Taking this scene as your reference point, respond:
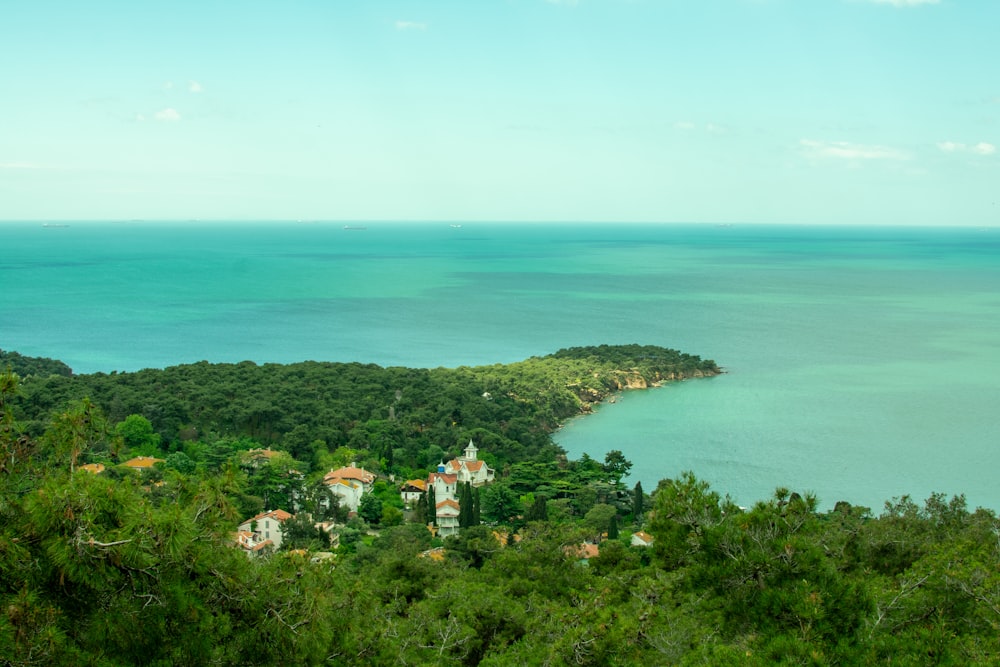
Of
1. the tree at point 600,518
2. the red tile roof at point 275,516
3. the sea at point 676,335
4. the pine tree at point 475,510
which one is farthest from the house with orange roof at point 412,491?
the sea at point 676,335

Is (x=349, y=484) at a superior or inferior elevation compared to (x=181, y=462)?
inferior

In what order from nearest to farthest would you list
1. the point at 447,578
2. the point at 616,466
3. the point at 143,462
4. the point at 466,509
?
the point at 447,578 → the point at 466,509 → the point at 143,462 → the point at 616,466

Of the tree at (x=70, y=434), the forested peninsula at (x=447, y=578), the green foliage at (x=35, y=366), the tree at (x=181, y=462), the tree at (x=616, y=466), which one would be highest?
the tree at (x=70, y=434)

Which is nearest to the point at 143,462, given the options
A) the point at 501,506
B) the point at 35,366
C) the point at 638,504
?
the point at 501,506

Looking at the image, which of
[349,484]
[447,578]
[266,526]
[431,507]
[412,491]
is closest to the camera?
[447,578]

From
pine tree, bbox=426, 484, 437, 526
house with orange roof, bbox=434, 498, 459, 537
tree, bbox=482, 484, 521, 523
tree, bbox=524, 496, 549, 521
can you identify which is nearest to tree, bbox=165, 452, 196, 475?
pine tree, bbox=426, 484, 437, 526

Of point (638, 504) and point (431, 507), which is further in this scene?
point (638, 504)

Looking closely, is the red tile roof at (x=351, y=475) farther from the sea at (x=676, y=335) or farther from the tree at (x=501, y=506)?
the sea at (x=676, y=335)

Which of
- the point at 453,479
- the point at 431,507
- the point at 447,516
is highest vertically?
the point at 453,479

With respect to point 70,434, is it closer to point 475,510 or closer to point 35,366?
point 475,510
